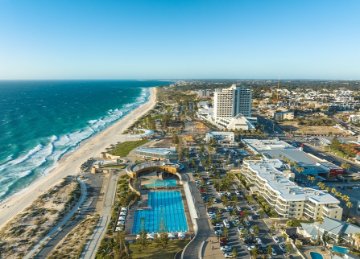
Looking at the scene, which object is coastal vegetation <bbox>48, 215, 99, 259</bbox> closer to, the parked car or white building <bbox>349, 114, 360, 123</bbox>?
the parked car

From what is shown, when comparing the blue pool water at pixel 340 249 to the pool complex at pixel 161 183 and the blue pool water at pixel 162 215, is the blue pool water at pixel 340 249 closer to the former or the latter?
the blue pool water at pixel 162 215

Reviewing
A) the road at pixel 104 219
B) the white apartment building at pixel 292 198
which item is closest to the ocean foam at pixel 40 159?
the road at pixel 104 219

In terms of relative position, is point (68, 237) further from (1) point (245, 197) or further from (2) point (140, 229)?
(1) point (245, 197)

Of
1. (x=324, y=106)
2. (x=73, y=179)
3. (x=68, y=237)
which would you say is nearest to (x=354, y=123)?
(x=324, y=106)

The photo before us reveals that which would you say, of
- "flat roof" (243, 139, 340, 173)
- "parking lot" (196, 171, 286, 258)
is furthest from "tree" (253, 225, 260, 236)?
"flat roof" (243, 139, 340, 173)

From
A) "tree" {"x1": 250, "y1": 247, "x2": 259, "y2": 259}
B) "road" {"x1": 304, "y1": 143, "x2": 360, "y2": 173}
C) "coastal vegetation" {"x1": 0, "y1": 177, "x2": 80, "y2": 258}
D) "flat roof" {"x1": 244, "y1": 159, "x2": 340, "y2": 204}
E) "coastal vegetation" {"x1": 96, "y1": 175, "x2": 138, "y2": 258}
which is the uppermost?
"flat roof" {"x1": 244, "y1": 159, "x2": 340, "y2": 204}
